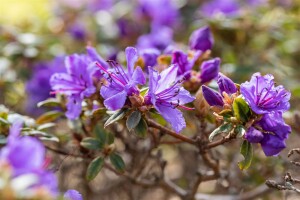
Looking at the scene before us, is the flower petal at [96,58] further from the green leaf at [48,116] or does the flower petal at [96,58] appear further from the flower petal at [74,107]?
the green leaf at [48,116]

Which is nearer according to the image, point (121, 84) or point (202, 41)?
point (121, 84)

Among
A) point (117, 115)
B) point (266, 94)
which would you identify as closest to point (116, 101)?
point (117, 115)

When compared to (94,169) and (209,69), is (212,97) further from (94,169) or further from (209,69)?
(94,169)

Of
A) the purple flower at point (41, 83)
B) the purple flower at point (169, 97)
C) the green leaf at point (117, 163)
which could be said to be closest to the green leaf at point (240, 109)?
the purple flower at point (169, 97)

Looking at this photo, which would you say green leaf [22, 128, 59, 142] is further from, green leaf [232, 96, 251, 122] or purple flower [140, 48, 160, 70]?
green leaf [232, 96, 251, 122]

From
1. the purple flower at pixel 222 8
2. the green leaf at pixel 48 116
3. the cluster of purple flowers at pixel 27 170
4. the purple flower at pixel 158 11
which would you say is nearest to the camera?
the cluster of purple flowers at pixel 27 170

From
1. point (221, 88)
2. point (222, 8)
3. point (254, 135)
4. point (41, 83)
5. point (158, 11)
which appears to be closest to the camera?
point (254, 135)
